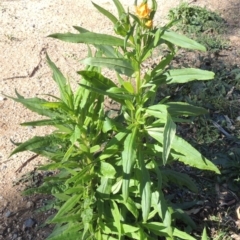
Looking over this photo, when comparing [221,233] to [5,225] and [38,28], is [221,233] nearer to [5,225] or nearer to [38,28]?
[5,225]

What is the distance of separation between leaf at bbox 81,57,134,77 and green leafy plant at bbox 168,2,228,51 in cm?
285

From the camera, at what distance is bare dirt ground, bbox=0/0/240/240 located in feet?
11.1

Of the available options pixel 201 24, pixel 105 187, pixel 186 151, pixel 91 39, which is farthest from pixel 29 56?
pixel 186 151

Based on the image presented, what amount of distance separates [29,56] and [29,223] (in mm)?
2076

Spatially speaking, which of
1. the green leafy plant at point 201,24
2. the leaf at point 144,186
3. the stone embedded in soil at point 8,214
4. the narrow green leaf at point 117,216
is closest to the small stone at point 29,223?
the stone embedded in soil at point 8,214

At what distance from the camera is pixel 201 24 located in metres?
5.18

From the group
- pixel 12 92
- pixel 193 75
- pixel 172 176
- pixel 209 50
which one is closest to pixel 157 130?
pixel 193 75

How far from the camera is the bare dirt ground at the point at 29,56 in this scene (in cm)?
338

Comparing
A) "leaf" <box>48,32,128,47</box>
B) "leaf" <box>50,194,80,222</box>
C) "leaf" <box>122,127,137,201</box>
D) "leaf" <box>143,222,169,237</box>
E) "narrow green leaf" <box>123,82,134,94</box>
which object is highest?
"leaf" <box>48,32,128,47</box>

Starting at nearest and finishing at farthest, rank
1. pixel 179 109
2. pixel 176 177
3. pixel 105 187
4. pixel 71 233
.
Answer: pixel 179 109 < pixel 105 187 < pixel 71 233 < pixel 176 177

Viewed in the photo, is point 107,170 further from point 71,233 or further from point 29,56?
point 29,56

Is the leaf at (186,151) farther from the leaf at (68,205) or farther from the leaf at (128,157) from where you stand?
the leaf at (68,205)

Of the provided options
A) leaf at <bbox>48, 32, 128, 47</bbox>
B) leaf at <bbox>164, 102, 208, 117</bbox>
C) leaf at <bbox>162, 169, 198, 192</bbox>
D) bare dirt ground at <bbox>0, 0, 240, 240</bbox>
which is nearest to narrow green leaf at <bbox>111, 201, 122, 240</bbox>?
leaf at <bbox>162, 169, 198, 192</bbox>

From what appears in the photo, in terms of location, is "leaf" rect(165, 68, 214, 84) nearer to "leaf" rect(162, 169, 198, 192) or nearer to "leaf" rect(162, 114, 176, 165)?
"leaf" rect(162, 114, 176, 165)
